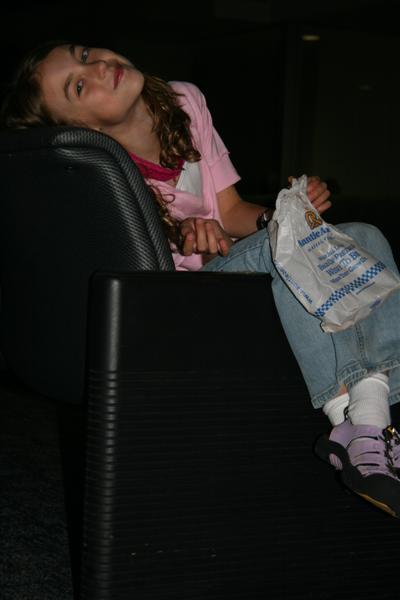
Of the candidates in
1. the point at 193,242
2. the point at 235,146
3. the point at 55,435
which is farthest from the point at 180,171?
the point at 235,146

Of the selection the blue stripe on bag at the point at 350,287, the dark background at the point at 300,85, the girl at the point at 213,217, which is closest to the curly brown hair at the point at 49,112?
the girl at the point at 213,217

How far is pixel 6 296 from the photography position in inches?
63.1

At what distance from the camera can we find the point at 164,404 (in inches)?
49.4

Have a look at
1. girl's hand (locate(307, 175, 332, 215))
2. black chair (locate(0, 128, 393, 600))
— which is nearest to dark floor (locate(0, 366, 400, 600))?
black chair (locate(0, 128, 393, 600))

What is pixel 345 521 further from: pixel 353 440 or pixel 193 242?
pixel 193 242

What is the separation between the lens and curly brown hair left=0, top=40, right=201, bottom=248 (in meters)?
1.80

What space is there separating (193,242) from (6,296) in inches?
16.1

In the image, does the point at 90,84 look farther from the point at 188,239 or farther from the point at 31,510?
the point at 31,510

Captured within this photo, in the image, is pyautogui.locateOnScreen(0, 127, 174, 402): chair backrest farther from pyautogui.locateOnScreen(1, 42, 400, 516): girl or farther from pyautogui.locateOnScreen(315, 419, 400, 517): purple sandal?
pyautogui.locateOnScreen(315, 419, 400, 517): purple sandal

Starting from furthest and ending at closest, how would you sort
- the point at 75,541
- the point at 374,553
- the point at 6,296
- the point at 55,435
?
the point at 55,435 < the point at 75,541 < the point at 6,296 < the point at 374,553

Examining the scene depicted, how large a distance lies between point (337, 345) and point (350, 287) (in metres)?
0.09

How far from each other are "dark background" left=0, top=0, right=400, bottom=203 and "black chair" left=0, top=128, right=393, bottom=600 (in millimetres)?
6617

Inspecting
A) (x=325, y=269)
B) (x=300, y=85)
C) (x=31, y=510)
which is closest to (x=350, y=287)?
(x=325, y=269)

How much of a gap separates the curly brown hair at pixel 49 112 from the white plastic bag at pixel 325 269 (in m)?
0.53
